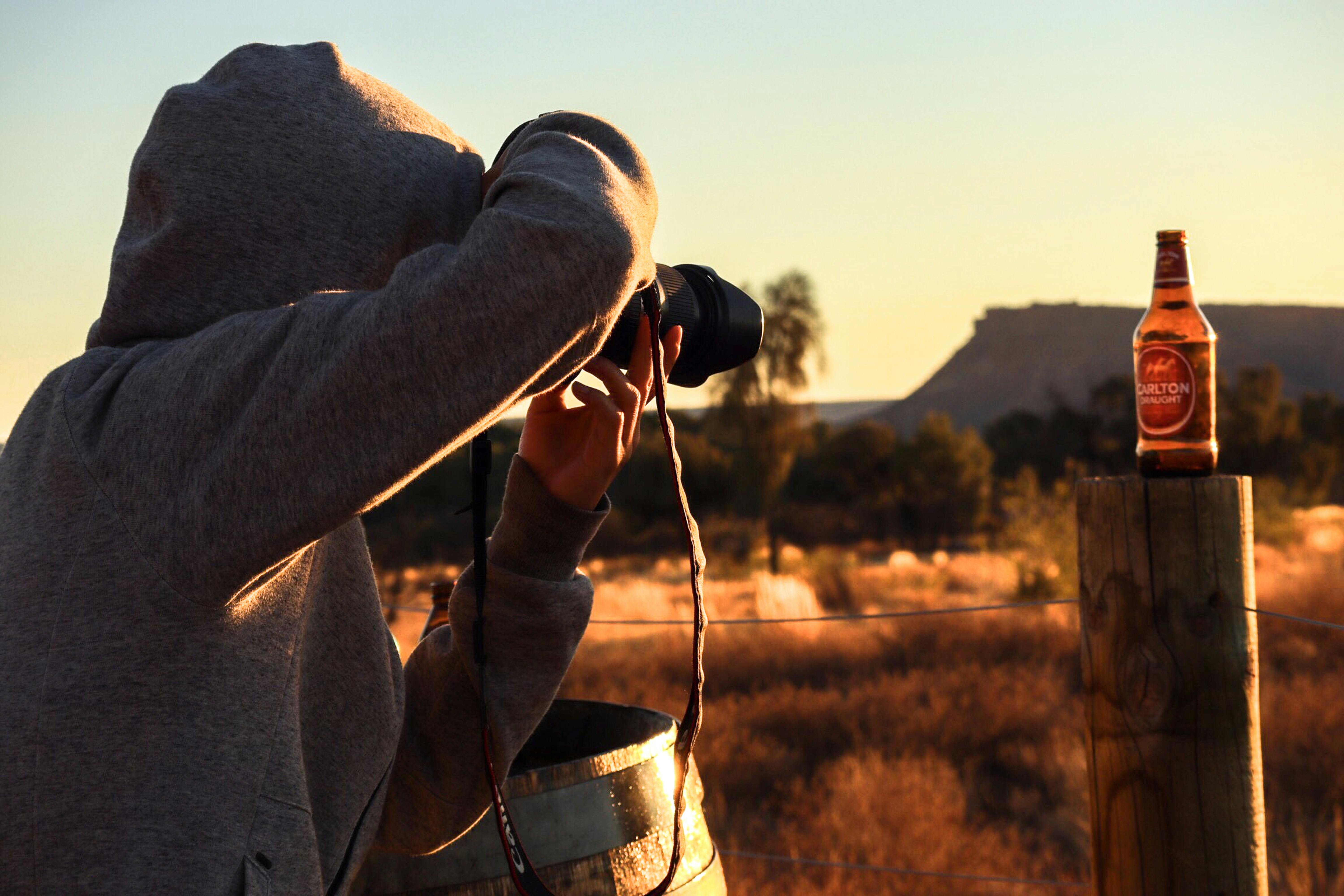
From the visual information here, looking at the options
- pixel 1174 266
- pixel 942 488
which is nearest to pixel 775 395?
pixel 942 488

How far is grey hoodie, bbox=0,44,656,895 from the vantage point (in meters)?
0.77

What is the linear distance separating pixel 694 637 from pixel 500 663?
0.22 m

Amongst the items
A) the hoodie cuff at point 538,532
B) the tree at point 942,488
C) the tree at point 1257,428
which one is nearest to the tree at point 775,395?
the tree at point 942,488

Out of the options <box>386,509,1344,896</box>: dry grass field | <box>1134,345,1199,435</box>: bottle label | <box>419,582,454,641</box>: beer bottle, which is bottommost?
<box>386,509,1344,896</box>: dry grass field

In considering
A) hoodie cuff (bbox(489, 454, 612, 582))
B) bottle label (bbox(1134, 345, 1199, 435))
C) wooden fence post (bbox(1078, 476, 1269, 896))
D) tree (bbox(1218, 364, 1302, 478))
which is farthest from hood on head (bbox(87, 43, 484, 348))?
tree (bbox(1218, 364, 1302, 478))

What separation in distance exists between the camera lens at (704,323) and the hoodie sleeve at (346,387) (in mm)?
302

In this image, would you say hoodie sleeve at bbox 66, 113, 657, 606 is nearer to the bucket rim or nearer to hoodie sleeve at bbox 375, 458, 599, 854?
hoodie sleeve at bbox 375, 458, 599, 854

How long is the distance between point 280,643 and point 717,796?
402 cm

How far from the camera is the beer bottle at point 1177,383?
1640 mm

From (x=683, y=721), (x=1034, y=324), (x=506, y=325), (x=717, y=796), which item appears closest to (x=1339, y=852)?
(x=717, y=796)

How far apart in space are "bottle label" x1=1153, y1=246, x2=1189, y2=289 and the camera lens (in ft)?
2.75

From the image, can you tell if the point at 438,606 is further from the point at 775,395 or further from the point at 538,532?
the point at 775,395

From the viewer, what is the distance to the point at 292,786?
3.06 feet

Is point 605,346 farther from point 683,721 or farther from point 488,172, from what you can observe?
point 683,721
